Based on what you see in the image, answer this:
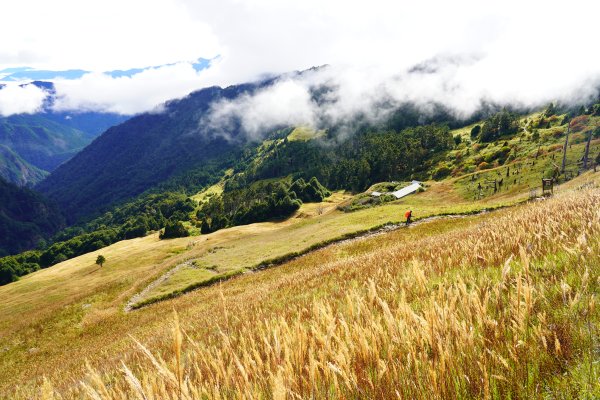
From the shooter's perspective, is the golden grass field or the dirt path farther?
the dirt path

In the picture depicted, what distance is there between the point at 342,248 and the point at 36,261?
207m

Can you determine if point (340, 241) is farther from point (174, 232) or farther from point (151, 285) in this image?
point (174, 232)

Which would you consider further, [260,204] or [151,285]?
[260,204]

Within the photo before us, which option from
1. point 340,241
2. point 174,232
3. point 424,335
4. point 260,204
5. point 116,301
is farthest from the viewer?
point 174,232

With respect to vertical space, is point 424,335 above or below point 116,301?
above

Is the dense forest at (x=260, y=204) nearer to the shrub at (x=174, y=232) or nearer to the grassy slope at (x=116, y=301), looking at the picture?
the shrub at (x=174, y=232)

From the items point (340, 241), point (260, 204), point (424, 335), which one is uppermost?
point (424, 335)

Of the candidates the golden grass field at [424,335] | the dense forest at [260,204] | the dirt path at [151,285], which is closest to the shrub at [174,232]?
the dense forest at [260,204]

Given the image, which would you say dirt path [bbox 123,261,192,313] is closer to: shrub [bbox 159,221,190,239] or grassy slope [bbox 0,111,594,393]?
grassy slope [bbox 0,111,594,393]

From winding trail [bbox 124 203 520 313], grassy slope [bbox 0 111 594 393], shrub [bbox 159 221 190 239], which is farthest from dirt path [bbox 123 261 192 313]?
shrub [bbox 159 221 190 239]

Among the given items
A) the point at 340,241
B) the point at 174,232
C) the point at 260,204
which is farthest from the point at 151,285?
the point at 174,232

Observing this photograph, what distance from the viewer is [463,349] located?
2.09 m

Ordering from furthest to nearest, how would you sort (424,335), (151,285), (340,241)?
(151,285)
(340,241)
(424,335)

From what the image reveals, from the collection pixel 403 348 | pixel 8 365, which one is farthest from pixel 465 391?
pixel 8 365
